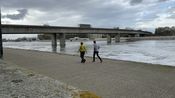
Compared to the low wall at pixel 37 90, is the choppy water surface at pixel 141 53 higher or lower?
lower

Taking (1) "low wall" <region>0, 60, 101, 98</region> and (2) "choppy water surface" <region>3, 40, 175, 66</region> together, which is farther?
(2) "choppy water surface" <region>3, 40, 175, 66</region>

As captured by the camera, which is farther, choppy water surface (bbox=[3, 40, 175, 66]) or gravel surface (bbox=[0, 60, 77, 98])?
choppy water surface (bbox=[3, 40, 175, 66])

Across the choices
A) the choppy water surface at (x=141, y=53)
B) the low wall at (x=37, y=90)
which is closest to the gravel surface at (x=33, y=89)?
the low wall at (x=37, y=90)

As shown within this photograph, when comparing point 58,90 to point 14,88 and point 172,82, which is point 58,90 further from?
point 172,82

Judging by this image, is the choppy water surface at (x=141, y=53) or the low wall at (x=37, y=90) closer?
the low wall at (x=37, y=90)

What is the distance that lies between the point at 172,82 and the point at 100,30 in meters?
105

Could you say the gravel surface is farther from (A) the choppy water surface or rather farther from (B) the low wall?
(A) the choppy water surface

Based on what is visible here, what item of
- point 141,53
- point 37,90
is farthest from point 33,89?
point 141,53

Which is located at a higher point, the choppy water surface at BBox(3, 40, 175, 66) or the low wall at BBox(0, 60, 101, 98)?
the low wall at BBox(0, 60, 101, 98)

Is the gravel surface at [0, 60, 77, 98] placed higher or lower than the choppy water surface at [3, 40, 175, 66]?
higher

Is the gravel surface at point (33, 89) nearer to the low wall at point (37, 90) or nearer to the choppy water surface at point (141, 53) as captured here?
the low wall at point (37, 90)

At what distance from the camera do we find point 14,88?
891cm

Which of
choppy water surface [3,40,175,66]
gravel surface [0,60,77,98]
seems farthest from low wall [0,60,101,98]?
choppy water surface [3,40,175,66]

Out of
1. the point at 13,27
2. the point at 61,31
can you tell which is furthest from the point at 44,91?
the point at 61,31
